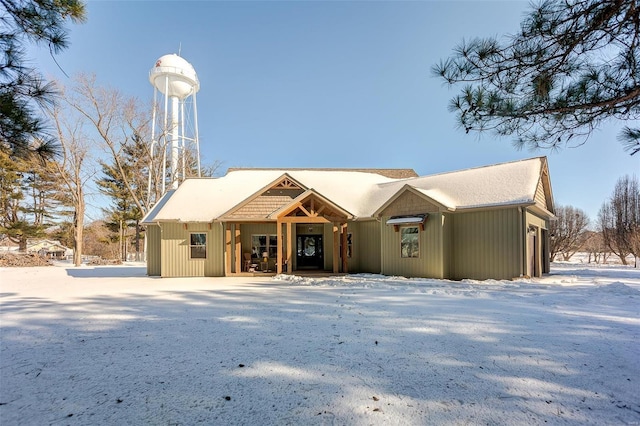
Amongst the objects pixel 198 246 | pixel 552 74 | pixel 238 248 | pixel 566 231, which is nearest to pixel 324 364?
pixel 552 74

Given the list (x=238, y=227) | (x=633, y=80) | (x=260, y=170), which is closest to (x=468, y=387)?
(x=633, y=80)

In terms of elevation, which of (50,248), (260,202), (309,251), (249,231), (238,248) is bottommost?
(50,248)

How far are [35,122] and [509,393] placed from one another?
612 cm

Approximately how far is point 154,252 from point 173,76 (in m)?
19.8

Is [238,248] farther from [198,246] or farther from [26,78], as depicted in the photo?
[26,78]

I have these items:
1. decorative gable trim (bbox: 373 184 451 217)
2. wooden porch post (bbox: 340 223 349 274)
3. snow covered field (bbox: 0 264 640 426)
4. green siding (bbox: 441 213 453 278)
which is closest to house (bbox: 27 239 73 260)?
wooden porch post (bbox: 340 223 349 274)

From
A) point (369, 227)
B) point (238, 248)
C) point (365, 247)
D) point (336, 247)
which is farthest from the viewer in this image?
point (365, 247)

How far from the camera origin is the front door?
1641 cm

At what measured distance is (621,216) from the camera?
84.6ft

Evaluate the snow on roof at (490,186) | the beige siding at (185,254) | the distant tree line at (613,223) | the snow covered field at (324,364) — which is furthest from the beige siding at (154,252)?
the distant tree line at (613,223)

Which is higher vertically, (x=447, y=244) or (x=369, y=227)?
(x=369, y=227)

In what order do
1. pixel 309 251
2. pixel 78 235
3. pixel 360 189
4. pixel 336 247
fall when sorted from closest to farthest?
pixel 336 247 → pixel 309 251 → pixel 360 189 → pixel 78 235

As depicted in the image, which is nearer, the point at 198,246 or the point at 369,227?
the point at 198,246

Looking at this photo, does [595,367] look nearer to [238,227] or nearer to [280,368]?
[280,368]
